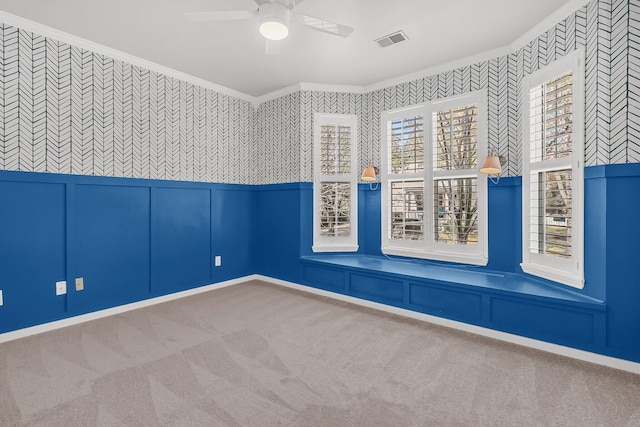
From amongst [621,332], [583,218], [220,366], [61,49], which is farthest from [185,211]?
[621,332]

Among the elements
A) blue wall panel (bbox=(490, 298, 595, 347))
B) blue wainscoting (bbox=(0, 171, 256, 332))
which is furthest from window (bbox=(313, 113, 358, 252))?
blue wall panel (bbox=(490, 298, 595, 347))

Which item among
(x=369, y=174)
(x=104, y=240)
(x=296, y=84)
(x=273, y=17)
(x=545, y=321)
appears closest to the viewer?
(x=273, y=17)

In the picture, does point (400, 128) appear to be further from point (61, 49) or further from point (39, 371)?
point (39, 371)

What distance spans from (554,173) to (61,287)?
460 cm

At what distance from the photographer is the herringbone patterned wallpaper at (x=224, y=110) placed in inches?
88.0

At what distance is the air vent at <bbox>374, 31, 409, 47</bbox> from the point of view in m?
2.87

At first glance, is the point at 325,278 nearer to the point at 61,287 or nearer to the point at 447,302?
the point at 447,302

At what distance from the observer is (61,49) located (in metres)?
2.89

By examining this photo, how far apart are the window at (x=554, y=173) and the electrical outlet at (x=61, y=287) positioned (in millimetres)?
4391

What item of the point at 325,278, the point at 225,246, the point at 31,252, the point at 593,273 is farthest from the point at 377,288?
the point at 31,252

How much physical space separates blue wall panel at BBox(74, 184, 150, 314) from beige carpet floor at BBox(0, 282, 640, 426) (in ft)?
1.15

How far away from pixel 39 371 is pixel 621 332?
4.08m

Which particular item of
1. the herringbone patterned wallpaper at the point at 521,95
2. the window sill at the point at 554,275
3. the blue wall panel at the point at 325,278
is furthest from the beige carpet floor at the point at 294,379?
the herringbone patterned wallpaper at the point at 521,95

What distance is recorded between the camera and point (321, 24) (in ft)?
7.10
